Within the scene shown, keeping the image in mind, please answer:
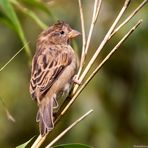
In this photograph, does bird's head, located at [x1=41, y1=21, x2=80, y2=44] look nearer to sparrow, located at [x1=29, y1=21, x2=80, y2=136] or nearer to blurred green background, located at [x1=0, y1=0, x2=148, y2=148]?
sparrow, located at [x1=29, y1=21, x2=80, y2=136]

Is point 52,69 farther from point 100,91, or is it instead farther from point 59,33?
point 100,91

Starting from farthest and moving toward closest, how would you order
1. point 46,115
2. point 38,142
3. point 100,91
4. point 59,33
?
point 100,91, point 59,33, point 46,115, point 38,142

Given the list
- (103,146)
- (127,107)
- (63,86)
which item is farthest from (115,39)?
(63,86)

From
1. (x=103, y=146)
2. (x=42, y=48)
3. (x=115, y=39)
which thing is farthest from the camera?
(x=115, y=39)

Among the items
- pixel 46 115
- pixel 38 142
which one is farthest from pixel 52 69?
pixel 38 142

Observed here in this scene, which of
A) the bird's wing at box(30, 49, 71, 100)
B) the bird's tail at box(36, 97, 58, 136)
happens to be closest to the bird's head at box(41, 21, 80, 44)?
the bird's wing at box(30, 49, 71, 100)

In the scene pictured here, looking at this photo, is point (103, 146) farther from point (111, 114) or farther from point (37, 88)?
point (37, 88)

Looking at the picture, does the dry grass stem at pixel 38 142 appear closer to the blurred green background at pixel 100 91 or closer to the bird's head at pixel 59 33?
the bird's head at pixel 59 33
